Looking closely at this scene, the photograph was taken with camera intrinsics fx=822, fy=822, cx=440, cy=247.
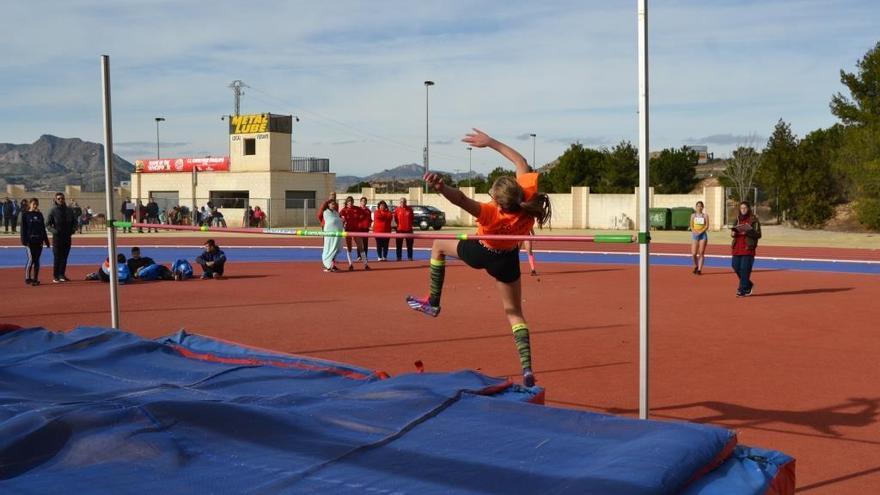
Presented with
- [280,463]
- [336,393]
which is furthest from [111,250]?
[280,463]

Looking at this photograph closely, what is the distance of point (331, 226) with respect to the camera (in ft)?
55.0

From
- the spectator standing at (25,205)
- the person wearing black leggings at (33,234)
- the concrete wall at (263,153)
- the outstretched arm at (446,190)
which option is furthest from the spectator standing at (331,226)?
the concrete wall at (263,153)

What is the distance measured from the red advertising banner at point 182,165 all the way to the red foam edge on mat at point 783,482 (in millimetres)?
43422

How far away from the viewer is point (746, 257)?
13047 millimetres

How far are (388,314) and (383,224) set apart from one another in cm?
789

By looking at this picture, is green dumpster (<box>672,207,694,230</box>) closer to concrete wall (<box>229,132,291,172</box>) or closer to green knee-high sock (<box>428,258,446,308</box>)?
concrete wall (<box>229,132,291,172</box>)

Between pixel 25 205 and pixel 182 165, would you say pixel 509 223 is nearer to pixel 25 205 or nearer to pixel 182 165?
pixel 25 205

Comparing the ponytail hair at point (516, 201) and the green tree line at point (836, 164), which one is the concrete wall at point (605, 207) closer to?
the green tree line at point (836, 164)

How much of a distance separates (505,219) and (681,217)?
32397 millimetres

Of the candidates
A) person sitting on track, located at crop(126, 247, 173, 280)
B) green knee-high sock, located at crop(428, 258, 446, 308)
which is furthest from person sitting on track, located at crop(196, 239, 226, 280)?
green knee-high sock, located at crop(428, 258, 446, 308)

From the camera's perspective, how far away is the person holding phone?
13008 millimetres

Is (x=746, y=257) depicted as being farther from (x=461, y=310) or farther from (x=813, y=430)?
(x=813, y=430)

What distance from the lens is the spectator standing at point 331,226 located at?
16703mm

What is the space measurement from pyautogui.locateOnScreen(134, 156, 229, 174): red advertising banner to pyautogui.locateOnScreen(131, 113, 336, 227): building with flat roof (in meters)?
0.06
